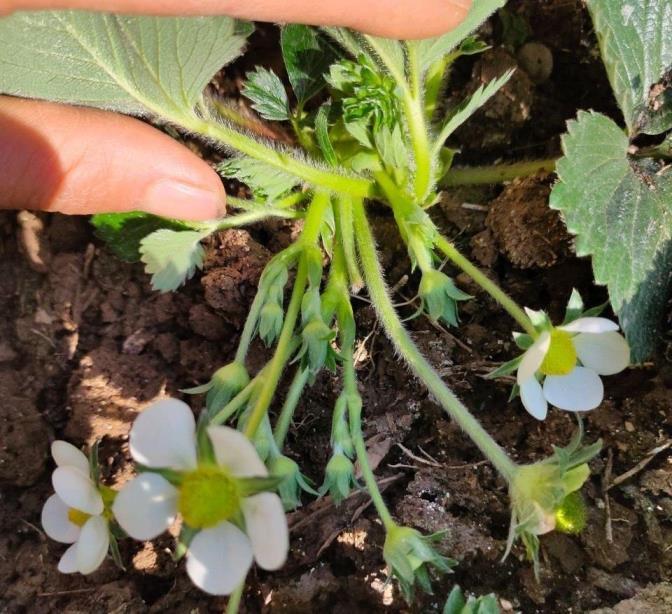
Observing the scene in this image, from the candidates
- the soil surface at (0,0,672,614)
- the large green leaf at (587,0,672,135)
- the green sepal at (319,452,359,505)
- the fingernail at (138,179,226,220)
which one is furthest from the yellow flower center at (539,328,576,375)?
the fingernail at (138,179,226,220)

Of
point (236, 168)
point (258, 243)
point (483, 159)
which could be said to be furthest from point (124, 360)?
point (483, 159)

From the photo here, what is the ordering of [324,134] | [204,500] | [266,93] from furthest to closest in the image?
[266,93], [324,134], [204,500]

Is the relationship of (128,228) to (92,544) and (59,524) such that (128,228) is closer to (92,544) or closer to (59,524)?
(59,524)

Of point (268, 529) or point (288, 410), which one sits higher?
point (268, 529)

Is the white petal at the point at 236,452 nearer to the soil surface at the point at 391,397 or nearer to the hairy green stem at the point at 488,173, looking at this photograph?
the soil surface at the point at 391,397

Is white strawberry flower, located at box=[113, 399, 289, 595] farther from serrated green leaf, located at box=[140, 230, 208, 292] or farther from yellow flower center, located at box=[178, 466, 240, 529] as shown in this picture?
serrated green leaf, located at box=[140, 230, 208, 292]

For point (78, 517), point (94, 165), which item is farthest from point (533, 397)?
point (94, 165)

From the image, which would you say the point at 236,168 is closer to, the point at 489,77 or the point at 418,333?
the point at 418,333
